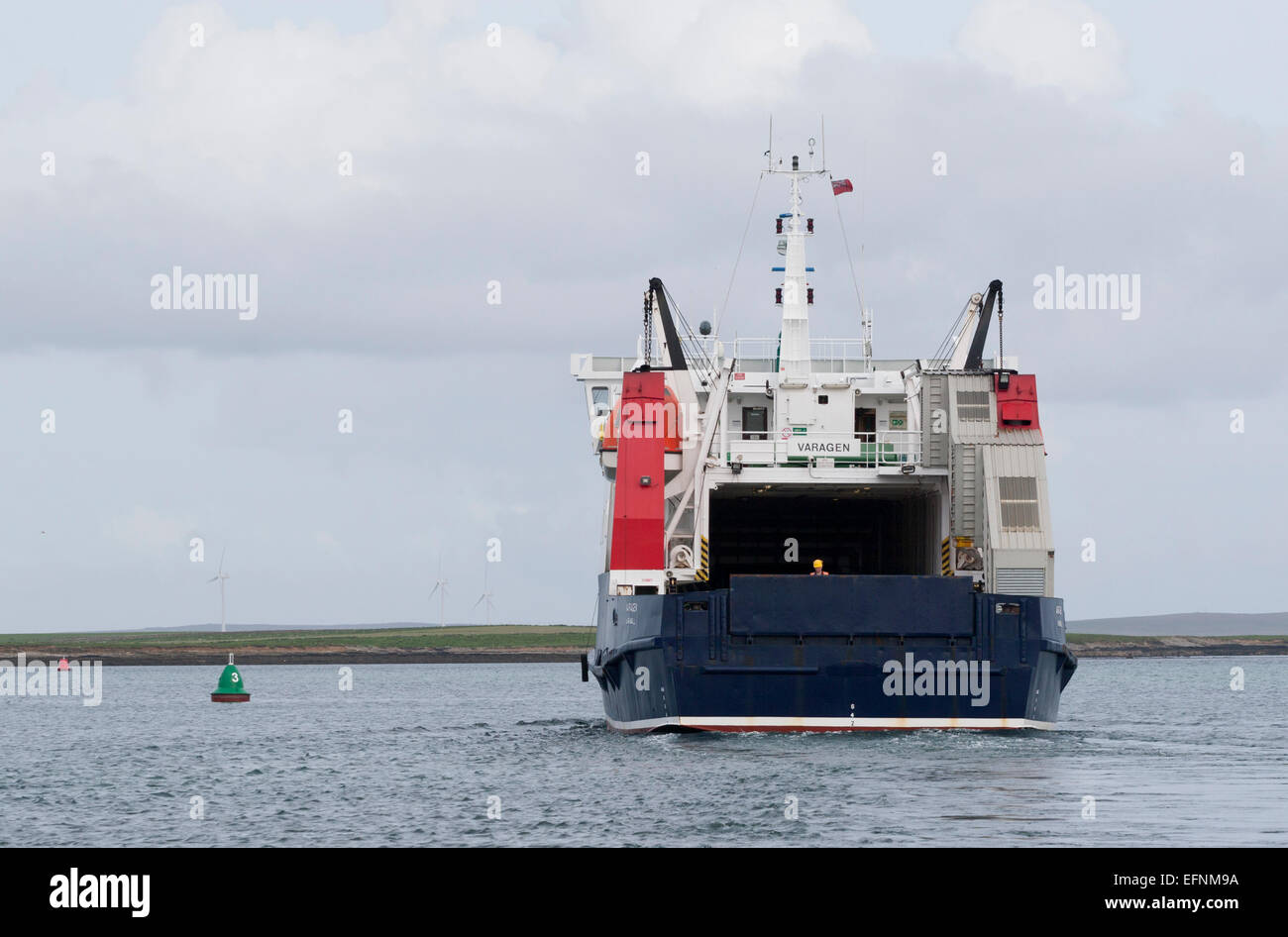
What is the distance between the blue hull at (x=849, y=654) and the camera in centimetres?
3206

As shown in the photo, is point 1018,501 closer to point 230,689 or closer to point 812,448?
point 812,448

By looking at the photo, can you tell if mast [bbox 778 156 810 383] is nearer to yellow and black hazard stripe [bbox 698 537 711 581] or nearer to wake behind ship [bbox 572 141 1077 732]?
wake behind ship [bbox 572 141 1077 732]

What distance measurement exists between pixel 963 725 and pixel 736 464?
26.7 ft

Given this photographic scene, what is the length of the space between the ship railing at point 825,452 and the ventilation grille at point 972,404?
57.9 inches

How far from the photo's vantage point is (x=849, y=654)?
3203 cm

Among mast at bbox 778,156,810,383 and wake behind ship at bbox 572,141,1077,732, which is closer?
wake behind ship at bbox 572,141,1077,732

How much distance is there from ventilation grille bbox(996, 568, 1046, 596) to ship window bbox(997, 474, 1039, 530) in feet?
3.55

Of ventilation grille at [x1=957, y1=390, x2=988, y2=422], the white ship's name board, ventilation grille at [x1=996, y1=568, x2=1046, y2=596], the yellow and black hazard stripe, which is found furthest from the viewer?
the white ship's name board

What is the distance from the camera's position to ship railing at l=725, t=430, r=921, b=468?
1486 inches

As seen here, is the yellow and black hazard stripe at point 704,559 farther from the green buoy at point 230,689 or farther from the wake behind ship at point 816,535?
the green buoy at point 230,689

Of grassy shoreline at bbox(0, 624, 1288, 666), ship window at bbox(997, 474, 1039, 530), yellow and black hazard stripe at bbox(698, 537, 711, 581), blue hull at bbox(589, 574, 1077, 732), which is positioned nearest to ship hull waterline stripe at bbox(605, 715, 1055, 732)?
blue hull at bbox(589, 574, 1077, 732)

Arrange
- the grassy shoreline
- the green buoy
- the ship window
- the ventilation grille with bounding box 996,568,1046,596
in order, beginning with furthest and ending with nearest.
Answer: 1. the grassy shoreline
2. the green buoy
3. the ship window
4. the ventilation grille with bounding box 996,568,1046,596

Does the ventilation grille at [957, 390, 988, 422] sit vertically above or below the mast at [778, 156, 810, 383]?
below

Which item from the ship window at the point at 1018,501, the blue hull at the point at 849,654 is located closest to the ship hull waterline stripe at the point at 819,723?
the blue hull at the point at 849,654
